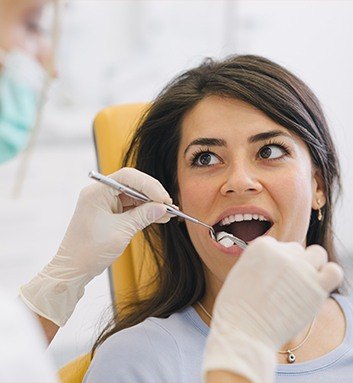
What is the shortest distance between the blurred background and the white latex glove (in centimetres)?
206

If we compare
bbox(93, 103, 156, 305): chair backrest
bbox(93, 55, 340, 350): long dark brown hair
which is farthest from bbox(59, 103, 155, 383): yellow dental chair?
bbox(93, 55, 340, 350): long dark brown hair

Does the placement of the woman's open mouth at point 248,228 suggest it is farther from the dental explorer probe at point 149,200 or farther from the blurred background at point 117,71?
the blurred background at point 117,71

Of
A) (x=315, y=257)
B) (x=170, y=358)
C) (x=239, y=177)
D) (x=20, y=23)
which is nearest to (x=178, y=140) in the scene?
(x=239, y=177)

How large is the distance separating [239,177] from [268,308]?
0.46 metres

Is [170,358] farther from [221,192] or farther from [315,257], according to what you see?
[315,257]

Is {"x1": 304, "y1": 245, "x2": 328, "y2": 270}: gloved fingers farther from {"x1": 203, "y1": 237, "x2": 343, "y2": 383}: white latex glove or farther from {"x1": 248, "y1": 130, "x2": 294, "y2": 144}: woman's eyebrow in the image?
{"x1": 248, "y1": 130, "x2": 294, "y2": 144}: woman's eyebrow

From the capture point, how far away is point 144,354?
4.66ft

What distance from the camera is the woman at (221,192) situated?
4.80 feet

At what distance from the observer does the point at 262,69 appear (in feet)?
5.22

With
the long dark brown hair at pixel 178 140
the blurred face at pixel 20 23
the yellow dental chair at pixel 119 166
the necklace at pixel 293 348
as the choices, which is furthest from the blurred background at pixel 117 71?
the blurred face at pixel 20 23

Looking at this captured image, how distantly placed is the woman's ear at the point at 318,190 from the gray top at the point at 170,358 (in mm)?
285

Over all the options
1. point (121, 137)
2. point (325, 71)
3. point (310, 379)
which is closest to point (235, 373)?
point (310, 379)

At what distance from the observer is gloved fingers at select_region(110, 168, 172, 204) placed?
147cm

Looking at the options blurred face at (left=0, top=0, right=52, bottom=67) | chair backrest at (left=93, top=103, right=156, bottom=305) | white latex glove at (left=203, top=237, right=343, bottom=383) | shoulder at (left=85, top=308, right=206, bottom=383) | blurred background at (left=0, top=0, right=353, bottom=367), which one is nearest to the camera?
blurred face at (left=0, top=0, right=52, bottom=67)
